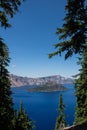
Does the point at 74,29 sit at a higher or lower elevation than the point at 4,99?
higher

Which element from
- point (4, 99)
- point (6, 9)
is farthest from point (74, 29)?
point (4, 99)

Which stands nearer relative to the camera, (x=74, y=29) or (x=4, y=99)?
(x=74, y=29)

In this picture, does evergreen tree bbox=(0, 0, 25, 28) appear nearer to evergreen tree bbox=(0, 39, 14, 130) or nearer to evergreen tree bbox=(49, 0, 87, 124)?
evergreen tree bbox=(49, 0, 87, 124)

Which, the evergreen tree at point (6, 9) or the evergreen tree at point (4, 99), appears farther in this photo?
the evergreen tree at point (4, 99)

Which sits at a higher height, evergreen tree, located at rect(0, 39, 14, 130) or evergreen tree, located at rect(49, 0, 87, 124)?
evergreen tree, located at rect(49, 0, 87, 124)

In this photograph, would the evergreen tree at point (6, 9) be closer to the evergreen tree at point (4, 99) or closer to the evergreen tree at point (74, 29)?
the evergreen tree at point (74, 29)

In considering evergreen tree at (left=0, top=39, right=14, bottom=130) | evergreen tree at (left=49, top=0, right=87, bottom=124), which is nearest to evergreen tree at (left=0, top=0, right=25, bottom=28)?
evergreen tree at (left=49, top=0, right=87, bottom=124)

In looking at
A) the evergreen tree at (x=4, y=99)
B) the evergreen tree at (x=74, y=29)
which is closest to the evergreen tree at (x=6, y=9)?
the evergreen tree at (x=74, y=29)

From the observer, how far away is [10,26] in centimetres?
1199

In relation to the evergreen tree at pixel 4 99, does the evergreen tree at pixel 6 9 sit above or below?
above

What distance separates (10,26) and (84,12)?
4.55 metres

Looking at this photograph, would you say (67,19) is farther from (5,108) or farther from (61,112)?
(61,112)

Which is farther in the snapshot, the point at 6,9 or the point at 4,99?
the point at 4,99

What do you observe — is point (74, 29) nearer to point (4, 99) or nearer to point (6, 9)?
point (6, 9)
